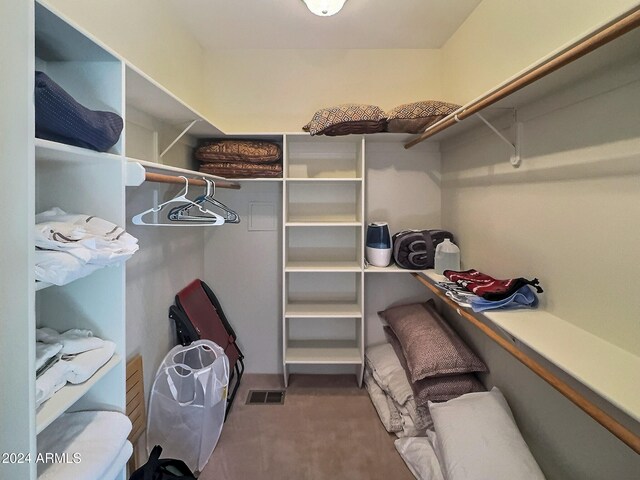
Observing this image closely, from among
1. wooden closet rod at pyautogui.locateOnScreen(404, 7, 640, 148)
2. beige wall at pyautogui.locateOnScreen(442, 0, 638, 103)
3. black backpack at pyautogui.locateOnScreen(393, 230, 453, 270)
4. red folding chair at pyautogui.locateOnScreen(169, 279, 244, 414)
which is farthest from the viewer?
black backpack at pyautogui.locateOnScreen(393, 230, 453, 270)

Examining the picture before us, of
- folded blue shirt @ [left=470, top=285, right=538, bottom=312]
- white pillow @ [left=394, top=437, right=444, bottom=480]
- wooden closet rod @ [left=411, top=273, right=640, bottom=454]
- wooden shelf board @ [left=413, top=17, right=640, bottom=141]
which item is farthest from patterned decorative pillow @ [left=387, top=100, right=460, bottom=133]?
white pillow @ [left=394, top=437, right=444, bottom=480]

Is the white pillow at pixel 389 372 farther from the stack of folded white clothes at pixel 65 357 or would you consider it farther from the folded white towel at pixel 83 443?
the stack of folded white clothes at pixel 65 357

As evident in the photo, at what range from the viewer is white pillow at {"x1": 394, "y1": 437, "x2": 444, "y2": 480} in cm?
168

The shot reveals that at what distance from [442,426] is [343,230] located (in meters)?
1.51

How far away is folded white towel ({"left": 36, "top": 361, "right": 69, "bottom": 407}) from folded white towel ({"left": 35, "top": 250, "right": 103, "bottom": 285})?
0.87 ft

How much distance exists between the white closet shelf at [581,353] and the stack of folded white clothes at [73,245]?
1.35 meters

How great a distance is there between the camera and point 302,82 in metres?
2.66

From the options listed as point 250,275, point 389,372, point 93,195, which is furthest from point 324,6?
point 389,372

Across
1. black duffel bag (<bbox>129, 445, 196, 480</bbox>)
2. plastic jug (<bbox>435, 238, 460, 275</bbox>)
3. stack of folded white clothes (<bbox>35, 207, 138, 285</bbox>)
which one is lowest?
black duffel bag (<bbox>129, 445, 196, 480</bbox>)

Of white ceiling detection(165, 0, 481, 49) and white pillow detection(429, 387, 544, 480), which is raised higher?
white ceiling detection(165, 0, 481, 49)

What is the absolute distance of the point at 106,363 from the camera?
1036 millimetres

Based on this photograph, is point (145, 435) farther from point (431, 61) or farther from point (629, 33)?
point (431, 61)

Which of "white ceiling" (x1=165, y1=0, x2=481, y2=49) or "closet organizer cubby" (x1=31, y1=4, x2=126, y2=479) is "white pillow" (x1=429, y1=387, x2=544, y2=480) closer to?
"closet organizer cubby" (x1=31, y1=4, x2=126, y2=479)

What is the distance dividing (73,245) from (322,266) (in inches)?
70.4
